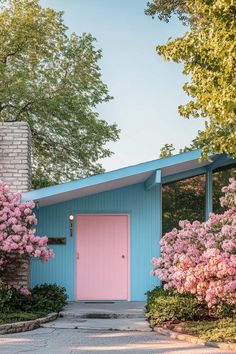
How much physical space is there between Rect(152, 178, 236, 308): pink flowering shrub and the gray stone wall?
3.93 metres

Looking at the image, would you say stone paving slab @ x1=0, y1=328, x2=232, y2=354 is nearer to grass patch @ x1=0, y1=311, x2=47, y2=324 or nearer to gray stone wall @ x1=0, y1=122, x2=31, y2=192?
grass patch @ x1=0, y1=311, x2=47, y2=324

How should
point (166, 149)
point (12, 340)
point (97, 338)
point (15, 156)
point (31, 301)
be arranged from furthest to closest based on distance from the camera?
point (166, 149), point (15, 156), point (31, 301), point (97, 338), point (12, 340)

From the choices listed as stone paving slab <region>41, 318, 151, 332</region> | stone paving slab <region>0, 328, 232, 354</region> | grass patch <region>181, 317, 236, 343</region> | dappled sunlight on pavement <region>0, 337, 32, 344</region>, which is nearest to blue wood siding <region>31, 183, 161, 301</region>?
stone paving slab <region>41, 318, 151, 332</region>

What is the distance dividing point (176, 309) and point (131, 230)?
15.4 ft

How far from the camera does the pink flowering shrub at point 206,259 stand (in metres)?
12.2

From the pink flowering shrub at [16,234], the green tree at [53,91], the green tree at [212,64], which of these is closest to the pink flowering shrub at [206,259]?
the green tree at [212,64]

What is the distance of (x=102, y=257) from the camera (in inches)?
688

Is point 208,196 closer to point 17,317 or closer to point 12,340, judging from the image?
point 17,317

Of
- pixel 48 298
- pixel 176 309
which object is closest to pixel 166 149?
pixel 48 298

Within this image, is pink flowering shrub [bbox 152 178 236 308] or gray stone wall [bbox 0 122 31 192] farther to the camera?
gray stone wall [bbox 0 122 31 192]

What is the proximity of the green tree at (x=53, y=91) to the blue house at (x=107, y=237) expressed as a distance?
9865 mm

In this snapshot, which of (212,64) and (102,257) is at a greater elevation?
(212,64)

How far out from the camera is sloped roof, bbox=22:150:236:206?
1527 cm

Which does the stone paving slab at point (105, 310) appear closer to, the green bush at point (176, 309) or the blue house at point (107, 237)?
the blue house at point (107, 237)
